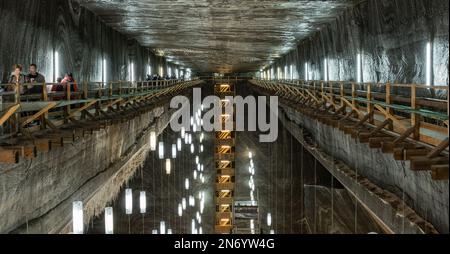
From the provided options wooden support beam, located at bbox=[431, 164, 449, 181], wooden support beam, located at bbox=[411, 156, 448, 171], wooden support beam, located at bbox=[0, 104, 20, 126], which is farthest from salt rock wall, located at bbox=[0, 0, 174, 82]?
wooden support beam, located at bbox=[431, 164, 449, 181]

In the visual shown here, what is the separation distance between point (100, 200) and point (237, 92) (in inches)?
985

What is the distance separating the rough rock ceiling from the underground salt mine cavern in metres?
0.11

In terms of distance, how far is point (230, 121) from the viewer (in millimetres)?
35688

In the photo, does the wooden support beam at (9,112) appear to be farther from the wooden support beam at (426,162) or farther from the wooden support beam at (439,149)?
the wooden support beam at (439,149)

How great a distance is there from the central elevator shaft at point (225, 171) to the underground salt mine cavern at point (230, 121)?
0.29 ft

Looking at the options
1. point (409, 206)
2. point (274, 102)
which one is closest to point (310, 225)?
point (274, 102)

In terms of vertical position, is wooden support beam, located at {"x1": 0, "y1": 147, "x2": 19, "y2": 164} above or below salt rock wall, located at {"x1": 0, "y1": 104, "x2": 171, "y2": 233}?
above

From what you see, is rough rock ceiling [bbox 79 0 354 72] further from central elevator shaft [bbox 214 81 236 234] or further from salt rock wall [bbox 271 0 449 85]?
central elevator shaft [bbox 214 81 236 234]

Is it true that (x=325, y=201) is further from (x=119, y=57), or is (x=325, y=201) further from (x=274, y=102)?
(x=119, y=57)

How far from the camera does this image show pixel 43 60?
16.0 m

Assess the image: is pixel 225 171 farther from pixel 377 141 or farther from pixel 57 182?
pixel 377 141

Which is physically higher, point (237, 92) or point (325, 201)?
point (237, 92)

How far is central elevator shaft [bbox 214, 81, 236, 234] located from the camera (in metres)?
31.0

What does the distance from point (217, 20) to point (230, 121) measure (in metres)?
15.3
